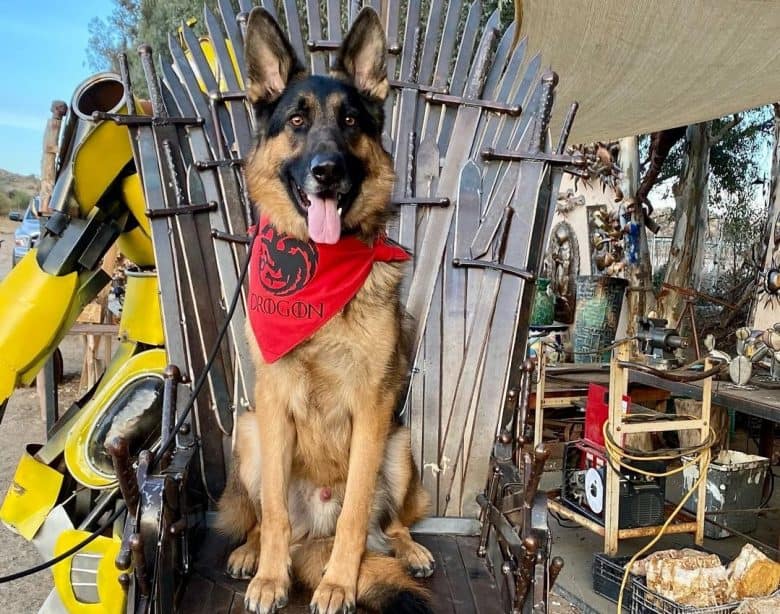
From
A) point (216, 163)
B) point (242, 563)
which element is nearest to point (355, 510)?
point (242, 563)

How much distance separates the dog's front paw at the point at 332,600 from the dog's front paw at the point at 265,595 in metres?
0.09

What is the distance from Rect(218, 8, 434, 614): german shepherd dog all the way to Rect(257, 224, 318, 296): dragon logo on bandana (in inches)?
1.2

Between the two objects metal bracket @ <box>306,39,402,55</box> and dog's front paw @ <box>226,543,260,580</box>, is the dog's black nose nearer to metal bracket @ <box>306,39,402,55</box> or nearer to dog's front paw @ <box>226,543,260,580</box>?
metal bracket @ <box>306,39,402,55</box>

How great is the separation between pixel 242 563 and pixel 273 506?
0.23 metres

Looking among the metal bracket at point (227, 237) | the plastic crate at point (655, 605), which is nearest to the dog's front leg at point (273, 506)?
the metal bracket at point (227, 237)

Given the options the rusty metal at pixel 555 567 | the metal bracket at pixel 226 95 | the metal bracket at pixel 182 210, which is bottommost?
the rusty metal at pixel 555 567

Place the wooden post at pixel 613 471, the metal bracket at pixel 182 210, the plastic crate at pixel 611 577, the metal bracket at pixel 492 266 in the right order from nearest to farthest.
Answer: the metal bracket at pixel 182 210 → the metal bracket at pixel 492 266 → the plastic crate at pixel 611 577 → the wooden post at pixel 613 471

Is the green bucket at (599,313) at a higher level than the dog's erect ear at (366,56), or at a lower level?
lower

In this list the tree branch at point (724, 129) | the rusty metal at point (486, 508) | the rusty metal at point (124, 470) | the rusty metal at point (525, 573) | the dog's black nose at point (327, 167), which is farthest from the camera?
Result: the tree branch at point (724, 129)

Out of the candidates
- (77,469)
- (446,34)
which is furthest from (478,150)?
(77,469)

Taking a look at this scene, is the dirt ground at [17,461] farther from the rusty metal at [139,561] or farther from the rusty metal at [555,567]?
the rusty metal at [555,567]

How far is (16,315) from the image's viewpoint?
2.31 meters

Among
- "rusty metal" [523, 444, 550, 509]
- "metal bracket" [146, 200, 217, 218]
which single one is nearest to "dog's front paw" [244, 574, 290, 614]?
"rusty metal" [523, 444, 550, 509]

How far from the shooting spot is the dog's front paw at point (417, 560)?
2115 millimetres
